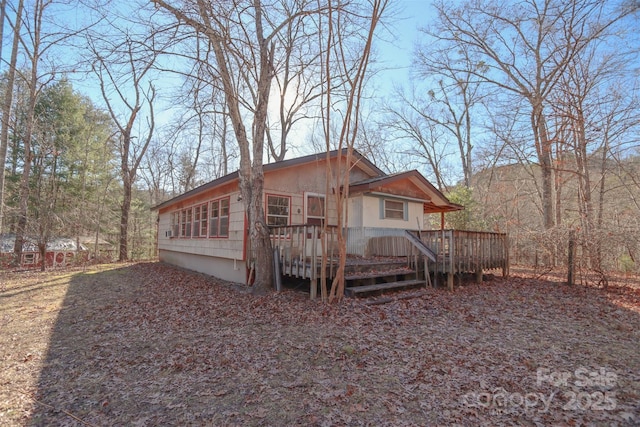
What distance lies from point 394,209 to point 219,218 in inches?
248

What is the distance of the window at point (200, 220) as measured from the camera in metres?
12.2

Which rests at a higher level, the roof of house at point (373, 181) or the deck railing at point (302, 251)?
the roof of house at point (373, 181)

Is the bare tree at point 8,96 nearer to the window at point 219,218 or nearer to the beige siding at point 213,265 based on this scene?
the beige siding at point 213,265

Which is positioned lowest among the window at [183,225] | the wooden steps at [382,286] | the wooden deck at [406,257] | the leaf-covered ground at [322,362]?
the leaf-covered ground at [322,362]

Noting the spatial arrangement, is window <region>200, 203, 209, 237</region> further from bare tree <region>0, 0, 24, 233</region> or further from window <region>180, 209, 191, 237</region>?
bare tree <region>0, 0, 24, 233</region>

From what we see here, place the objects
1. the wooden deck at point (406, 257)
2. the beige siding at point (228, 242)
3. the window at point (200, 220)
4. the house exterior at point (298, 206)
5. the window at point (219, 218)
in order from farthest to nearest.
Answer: the window at point (200, 220) < the window at point (219, 218) < the house exterior at point (298, 206) < the beige siding at point (228, 242) < the wooden deck at point (406, 257)

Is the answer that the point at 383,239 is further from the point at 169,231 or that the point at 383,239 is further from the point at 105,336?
the point at 169,231

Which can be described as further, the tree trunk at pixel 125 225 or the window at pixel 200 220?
the tree trunk at pixel 125 225

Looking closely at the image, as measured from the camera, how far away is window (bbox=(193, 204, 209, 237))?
12.2 m

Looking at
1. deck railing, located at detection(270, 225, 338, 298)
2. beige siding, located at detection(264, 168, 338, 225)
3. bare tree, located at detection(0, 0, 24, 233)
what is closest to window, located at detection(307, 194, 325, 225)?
beige siding, located at detection(264, 168, 338, 225)

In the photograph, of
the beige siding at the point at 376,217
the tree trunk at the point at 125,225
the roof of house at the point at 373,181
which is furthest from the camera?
the tree trunk at the point at 125,225

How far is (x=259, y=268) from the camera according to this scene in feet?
26.2

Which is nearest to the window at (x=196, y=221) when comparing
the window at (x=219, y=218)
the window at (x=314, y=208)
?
the window at (x=219, y=218)

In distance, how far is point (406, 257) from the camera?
942 centimetres
